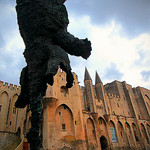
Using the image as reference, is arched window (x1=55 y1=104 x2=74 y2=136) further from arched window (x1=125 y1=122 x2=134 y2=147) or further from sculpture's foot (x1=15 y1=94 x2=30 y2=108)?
arched window (x1=125 y1=122 x2=134 y2=147)

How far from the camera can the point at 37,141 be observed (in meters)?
2.58

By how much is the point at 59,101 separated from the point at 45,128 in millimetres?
3810

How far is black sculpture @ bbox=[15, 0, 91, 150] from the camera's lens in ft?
10.2

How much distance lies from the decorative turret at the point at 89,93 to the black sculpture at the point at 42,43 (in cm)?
2368

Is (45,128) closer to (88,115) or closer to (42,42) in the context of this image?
(88,115)

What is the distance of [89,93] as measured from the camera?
91.8 feet

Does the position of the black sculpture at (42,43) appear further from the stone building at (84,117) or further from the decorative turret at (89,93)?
Result: the decorative turret at (89,93)

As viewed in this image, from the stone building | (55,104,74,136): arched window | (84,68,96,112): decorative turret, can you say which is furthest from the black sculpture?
(84,68,96,112): decorative turret

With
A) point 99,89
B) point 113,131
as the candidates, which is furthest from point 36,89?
point 99,89

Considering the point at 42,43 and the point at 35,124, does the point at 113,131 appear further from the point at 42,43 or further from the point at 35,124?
the point at 42,43

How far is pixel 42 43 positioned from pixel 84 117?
20.6 meters

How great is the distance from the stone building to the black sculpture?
1420 centimetres

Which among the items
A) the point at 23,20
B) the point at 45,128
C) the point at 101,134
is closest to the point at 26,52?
the point at 23,20

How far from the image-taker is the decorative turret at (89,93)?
26.7 metres
